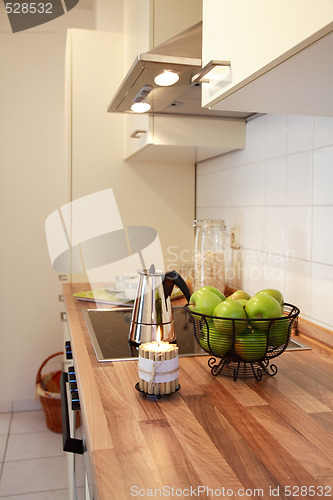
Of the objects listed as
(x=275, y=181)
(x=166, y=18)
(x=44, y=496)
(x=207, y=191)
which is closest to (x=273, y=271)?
(x=275, y=181)

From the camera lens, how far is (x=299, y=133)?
147cm

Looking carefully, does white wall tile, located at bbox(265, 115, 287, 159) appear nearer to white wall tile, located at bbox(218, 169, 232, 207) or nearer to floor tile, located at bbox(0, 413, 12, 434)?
white wall tile, located at bbox(218, 169, 232, 207)

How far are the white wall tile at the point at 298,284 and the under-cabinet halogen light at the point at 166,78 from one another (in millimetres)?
657

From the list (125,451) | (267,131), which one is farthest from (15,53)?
(125,451)

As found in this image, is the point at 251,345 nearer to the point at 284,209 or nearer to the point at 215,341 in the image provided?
the point at 215,341

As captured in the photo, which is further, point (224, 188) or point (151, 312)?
point (224, 188)

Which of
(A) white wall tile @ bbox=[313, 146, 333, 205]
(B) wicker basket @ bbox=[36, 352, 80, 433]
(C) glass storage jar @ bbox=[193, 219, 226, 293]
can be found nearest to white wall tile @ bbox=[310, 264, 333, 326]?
(A) white wall tile @ bbox=[313, 146, 333, 205]

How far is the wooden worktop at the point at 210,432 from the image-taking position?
0.63 metres

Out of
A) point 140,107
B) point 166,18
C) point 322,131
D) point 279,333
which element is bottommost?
point 279,333

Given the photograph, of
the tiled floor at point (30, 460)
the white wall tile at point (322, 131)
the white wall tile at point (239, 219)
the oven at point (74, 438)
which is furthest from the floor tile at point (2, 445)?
the white wall tile at point (322, 131)

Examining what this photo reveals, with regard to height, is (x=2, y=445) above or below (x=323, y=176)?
below

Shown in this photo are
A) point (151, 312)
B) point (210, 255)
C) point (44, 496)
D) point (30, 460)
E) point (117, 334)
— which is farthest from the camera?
point (30, 460)

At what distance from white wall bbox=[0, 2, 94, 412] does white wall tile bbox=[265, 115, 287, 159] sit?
1630 millimetres

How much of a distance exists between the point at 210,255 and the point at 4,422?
1836 millimetres
